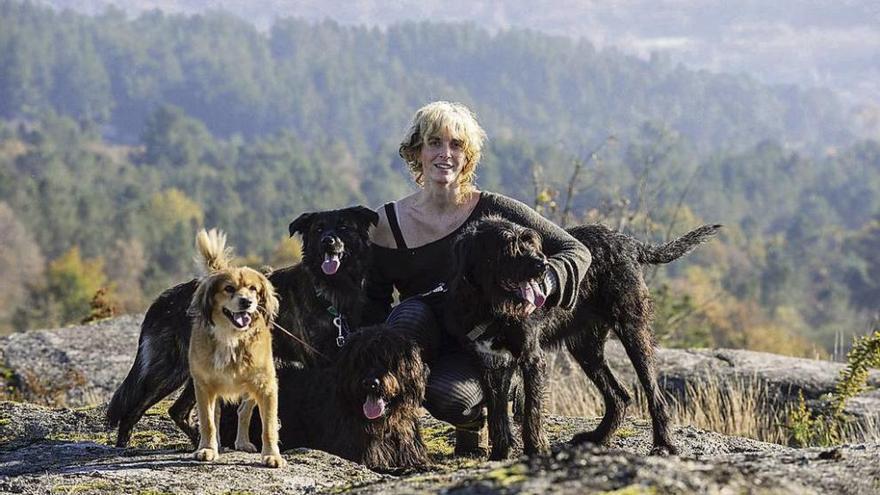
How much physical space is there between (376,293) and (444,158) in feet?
2.97

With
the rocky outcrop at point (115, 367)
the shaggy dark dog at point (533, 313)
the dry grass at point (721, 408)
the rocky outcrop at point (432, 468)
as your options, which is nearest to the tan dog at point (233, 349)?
the rocky outcrop at point (432, 468)

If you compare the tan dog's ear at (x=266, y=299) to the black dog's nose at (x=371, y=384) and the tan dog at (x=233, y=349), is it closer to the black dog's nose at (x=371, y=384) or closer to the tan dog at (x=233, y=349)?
the tan dog at (x=233, y=349)

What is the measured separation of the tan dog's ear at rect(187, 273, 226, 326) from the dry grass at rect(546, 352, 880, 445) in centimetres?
367

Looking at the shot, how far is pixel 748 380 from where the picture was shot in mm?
9344

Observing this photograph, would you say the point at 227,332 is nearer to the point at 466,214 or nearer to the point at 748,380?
the point at 466,214

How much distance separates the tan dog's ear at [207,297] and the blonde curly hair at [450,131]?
1777mm

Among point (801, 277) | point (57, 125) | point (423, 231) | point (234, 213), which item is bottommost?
point (423, 231)

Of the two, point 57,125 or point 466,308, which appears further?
point 57,125

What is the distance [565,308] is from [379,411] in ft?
3.68

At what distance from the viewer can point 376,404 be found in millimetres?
5301

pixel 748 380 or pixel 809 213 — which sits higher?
pixel 809 213

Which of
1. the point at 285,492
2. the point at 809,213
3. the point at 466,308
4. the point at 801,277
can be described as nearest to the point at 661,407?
the point at 466,308

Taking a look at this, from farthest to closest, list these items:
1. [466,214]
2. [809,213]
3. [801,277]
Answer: [809,213] → [801,277] → [466,214]

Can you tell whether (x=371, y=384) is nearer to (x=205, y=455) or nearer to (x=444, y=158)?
(x=205, y=455)
